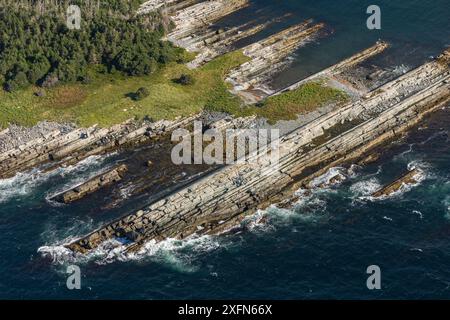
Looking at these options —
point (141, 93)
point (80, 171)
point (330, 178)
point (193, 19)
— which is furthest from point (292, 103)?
point (193, 19)

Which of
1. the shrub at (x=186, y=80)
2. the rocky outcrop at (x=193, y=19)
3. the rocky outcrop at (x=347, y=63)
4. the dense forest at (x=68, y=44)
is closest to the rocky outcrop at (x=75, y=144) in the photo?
the shrub at (x=186, y=80)

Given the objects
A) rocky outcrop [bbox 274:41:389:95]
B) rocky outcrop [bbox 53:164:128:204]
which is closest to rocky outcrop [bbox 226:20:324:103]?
rocky outcrop [bbox 274:41:389:95]

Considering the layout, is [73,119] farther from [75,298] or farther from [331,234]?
[331,234]

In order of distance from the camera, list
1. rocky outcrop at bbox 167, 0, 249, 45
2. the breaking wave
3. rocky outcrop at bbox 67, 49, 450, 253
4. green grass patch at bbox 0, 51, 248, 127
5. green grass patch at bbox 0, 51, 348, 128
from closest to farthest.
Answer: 1. rocky outcrop at bbox 67, 49, 450, 253
2. the breaking wave
3. green grass patch at bbox 0, 51, 348, 128
4. green grass patch at bbox 0, 51, 248, 127
5. rocky outcrop at bbox 167, 0, 249, 45

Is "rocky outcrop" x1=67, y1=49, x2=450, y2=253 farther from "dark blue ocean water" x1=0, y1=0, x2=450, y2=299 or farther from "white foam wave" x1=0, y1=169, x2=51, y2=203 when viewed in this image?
"white foam wave" x1=0, y1=169, x2=51, y2=203
